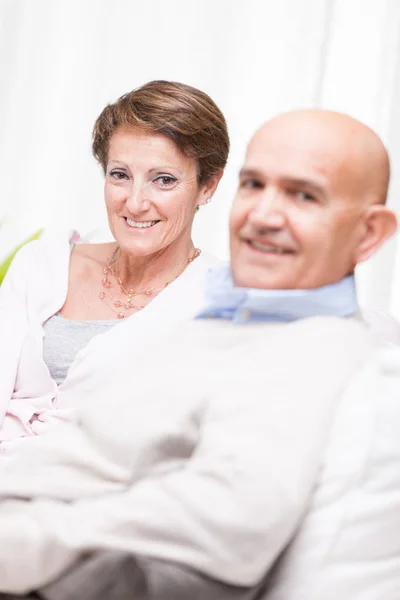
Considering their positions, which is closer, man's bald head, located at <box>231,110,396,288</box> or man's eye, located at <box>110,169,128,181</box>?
man's bald head, located at <box>231,110,396,288</box>

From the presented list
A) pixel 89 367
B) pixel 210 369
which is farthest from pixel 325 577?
pixel 89 367

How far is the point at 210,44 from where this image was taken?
368 cm

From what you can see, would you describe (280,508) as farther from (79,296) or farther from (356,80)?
(356,80)

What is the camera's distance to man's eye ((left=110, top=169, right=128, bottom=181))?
2.27m

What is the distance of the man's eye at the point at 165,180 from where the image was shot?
2.25m

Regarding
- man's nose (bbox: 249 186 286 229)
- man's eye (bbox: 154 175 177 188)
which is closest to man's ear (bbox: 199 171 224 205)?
man's eye (bbox: 154 175 177 188)

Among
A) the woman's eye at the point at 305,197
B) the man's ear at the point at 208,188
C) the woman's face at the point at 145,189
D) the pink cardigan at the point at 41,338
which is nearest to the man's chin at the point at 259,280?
the woman's eye at the point at 305,197

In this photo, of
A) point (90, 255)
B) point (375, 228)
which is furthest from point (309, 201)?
point (90, 255)

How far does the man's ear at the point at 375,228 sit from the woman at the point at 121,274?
796mm

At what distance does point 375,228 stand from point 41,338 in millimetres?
1043

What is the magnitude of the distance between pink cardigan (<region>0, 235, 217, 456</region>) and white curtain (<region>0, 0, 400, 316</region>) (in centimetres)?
141

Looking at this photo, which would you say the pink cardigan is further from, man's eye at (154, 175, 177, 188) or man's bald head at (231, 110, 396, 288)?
man's bald head at (231, 110, 396, 288)

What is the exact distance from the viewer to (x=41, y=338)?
7.22 ft

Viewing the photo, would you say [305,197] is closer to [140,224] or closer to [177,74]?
[140,224]
